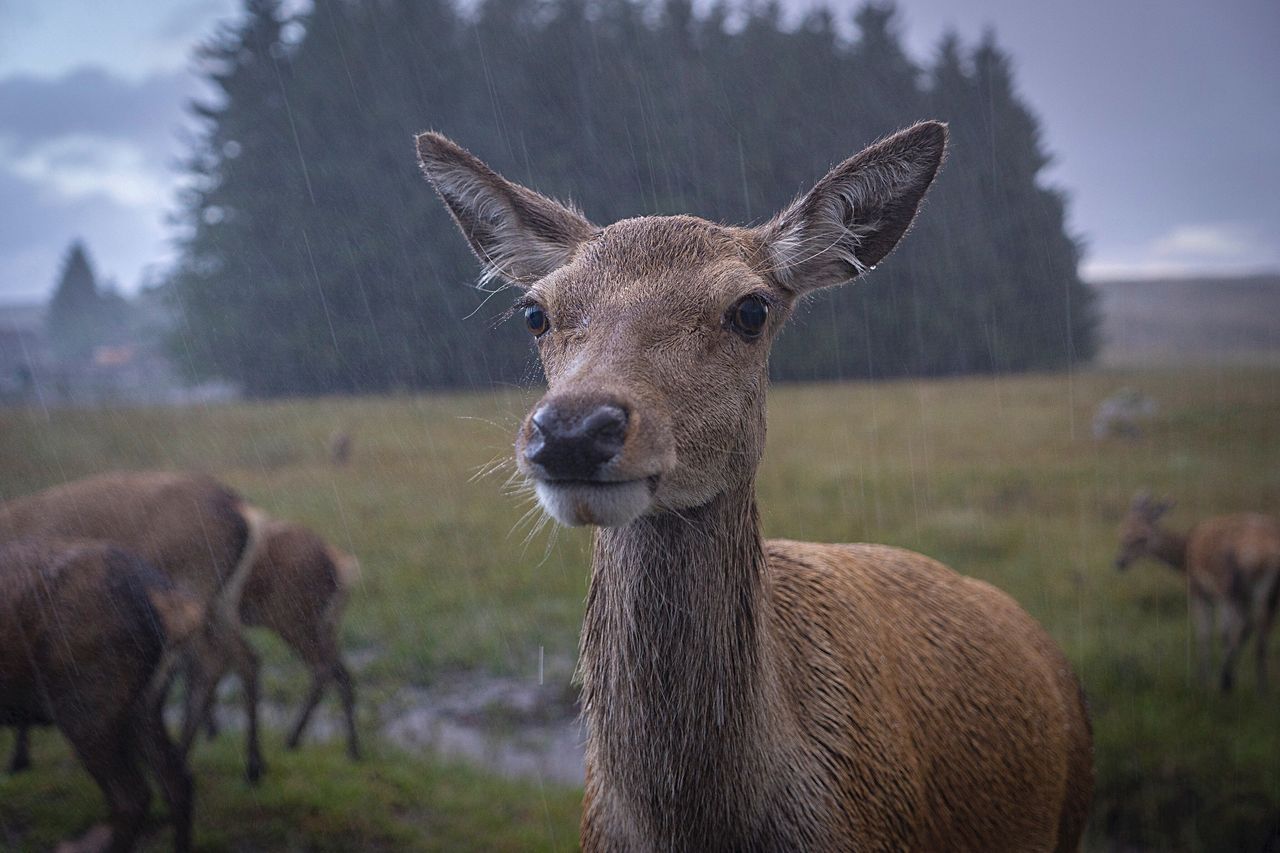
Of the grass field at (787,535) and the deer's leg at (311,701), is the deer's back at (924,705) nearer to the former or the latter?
the grass field at (787,535)

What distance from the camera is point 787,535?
208 inches

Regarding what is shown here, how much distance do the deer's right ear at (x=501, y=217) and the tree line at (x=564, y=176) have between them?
325 cm

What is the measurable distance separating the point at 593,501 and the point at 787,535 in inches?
152

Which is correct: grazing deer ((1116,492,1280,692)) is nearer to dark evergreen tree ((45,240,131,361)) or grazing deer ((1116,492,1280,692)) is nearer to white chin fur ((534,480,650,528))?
white chin fur ((534,480,650,528))

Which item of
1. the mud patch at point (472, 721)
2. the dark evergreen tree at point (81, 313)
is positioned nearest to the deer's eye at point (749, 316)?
the mud patch at point (472, 721)

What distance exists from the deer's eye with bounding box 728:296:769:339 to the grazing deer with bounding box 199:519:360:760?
3900 mm

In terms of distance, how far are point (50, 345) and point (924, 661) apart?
19.8 feet

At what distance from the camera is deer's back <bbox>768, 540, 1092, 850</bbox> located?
7.34ft

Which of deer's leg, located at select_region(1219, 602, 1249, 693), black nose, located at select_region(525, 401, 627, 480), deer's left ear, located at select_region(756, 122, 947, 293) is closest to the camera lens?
black nose, located at select_region(525, 401, 627, 480)

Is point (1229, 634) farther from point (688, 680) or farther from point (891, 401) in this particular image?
point (688, 680)

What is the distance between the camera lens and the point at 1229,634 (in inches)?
219

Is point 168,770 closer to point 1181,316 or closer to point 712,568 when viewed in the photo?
point 712,568

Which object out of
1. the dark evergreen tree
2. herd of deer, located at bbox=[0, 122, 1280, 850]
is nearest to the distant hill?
herd of deer, located at bbox=[0, 122, 1280, 850]

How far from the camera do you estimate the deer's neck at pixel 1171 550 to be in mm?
6070
